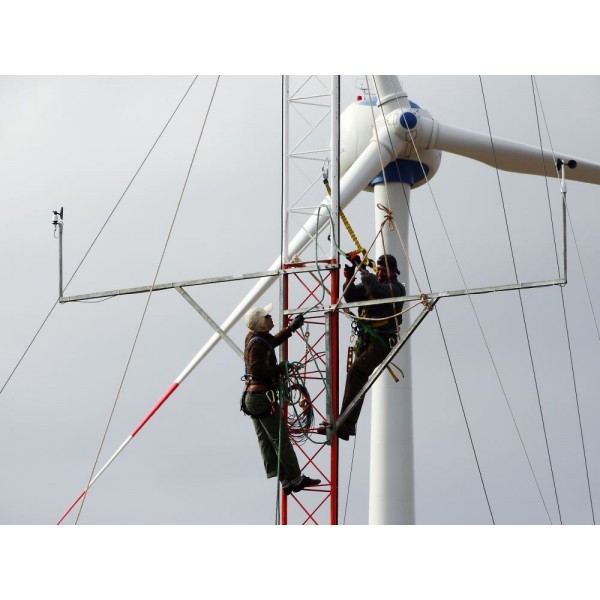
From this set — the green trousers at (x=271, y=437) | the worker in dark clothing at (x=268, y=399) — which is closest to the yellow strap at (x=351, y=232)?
the worker in dark clothing at (x=268, y=399)

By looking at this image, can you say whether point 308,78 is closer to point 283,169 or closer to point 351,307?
point 283,169

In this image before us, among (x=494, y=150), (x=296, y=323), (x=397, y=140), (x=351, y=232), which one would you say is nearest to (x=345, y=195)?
(x=397, y=140)

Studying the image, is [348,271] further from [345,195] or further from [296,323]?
[345,195]

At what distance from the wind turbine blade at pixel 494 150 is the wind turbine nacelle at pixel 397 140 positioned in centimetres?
37

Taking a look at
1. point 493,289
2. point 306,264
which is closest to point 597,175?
point 306,264

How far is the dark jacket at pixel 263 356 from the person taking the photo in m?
21.0

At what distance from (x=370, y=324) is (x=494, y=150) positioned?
11990 millimetres

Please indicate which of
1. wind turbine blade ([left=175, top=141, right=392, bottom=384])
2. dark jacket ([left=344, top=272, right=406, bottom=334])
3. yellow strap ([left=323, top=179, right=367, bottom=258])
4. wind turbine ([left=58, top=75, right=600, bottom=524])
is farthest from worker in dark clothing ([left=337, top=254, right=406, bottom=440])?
wind turbine ([left=58, top=75, right=600, bottom=524])

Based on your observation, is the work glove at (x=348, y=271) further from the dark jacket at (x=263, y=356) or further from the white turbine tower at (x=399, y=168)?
the white turbine tower at (x=399, y=168)

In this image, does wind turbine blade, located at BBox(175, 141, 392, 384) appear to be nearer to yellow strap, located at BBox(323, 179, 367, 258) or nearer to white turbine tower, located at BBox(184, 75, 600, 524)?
white turbine tower, located at BBox(184, 75, 600, 524)

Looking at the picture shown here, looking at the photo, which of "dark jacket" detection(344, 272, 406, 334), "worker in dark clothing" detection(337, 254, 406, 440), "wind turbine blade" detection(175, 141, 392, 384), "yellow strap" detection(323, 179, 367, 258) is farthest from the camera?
"wind turbine blade" detection(175, 141, 392, 384)

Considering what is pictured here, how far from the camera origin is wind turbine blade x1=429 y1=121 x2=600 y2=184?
32.9 m

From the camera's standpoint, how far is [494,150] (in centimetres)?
3303

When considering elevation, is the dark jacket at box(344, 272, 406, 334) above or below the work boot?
above
